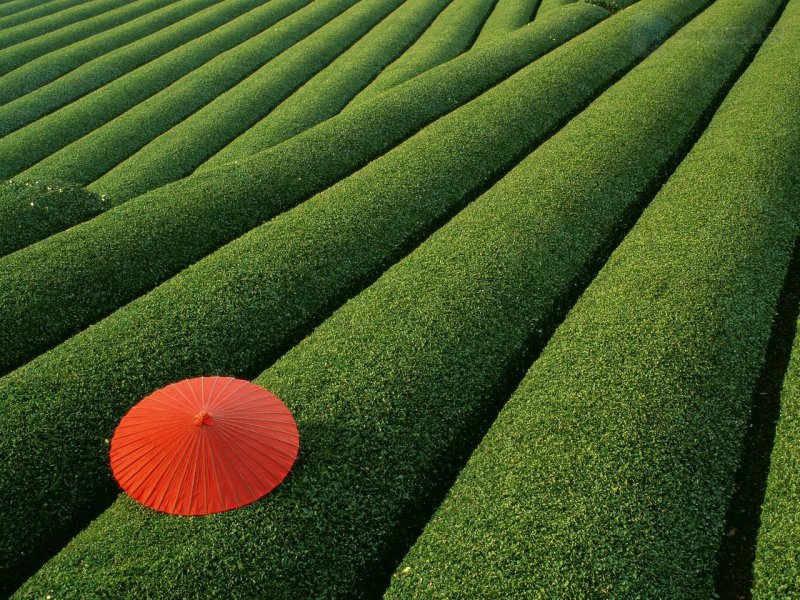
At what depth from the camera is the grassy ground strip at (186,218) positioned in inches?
502

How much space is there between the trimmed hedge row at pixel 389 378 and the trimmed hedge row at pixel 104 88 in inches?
622

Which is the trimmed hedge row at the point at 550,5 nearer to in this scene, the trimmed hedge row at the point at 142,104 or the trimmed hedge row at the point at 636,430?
the trimmed hedge row at the point at 142,104

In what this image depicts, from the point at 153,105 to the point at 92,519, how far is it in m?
22.5

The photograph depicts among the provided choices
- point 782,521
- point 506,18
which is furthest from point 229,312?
point 506,18

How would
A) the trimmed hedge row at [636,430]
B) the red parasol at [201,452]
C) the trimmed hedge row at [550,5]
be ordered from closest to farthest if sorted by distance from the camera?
the trimmed hedge row at [636,430] → the red parasol at [201,452] → the trimmed hedge row at [550,5]

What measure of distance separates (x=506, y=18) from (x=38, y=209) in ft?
88.9

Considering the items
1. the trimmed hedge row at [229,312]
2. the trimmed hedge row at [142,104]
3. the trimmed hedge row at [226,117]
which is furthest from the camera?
the trimmed hedge row at [142,104]

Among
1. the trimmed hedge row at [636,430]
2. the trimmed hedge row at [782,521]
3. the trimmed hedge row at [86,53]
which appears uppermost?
the trimmed hedge row at [86,53]

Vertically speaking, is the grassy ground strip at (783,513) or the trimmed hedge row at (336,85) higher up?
the trimmed hedge row at (336,85)

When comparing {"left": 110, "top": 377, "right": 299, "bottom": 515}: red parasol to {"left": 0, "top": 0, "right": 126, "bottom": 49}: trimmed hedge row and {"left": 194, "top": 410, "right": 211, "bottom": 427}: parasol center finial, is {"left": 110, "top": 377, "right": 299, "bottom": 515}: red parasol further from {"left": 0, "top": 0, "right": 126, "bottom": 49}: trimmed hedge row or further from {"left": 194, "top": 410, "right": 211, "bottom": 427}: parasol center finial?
{"left": 0, "top": 0, "right": 126, "bottom": 49}: trimmed hedge row

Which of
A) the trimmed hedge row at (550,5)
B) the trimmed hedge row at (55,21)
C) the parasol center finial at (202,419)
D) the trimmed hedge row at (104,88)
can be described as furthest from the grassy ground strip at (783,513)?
the trimmed hedge row at (55,21)

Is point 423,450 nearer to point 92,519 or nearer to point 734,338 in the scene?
point 92,519

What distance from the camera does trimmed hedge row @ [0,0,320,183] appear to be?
23.8 meters

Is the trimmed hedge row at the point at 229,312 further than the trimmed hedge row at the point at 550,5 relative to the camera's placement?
No
